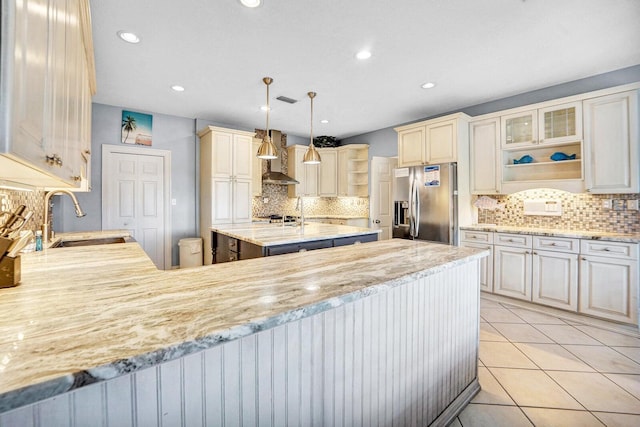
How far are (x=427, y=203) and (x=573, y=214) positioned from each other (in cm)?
160

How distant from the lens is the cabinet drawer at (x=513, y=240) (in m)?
3.23

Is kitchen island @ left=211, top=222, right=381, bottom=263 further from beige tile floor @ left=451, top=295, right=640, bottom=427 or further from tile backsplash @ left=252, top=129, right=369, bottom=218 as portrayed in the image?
tile backsplash @ left=252, top=129, right=369, bottom=218

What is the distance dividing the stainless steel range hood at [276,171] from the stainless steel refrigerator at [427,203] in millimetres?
2087

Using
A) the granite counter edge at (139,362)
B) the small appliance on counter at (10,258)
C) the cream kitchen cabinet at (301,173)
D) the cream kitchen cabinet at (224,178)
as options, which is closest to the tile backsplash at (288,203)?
the cream kitchen cabinet at (301,173)

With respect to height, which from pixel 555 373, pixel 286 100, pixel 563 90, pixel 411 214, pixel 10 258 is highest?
pixel 286 100

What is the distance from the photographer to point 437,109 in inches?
171

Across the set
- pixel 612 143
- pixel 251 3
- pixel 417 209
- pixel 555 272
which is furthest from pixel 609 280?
pixel 251 3

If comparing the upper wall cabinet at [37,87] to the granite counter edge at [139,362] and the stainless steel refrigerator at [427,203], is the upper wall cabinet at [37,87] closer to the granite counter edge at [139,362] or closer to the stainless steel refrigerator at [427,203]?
the granite counter edge at [139,362]

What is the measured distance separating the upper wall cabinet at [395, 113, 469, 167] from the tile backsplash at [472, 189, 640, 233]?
2.90 ft

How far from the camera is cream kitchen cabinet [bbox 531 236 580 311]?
2932 mm

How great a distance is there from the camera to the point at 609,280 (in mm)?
2725

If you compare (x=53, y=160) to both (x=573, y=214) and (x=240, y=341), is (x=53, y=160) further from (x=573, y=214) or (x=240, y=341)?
(x=573, y=214)

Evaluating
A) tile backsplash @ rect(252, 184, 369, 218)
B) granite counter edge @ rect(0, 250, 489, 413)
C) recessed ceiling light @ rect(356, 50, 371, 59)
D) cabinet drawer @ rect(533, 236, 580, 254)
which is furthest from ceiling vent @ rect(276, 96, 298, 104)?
granite counter edge @ rect(0, 250, 489, 413)

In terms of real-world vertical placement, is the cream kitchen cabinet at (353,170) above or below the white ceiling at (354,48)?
below
